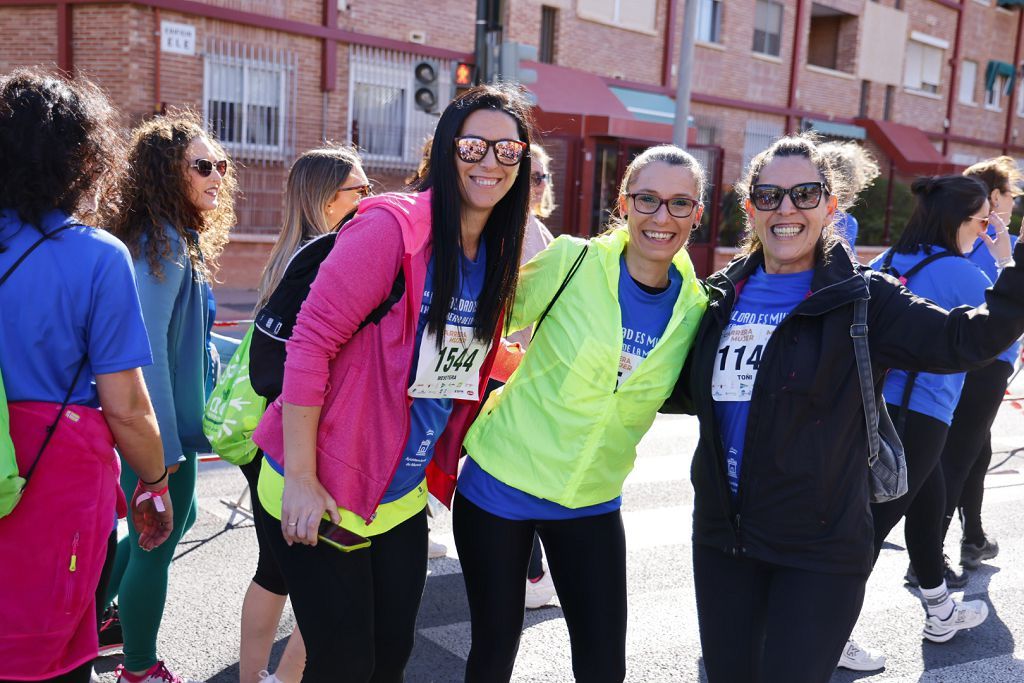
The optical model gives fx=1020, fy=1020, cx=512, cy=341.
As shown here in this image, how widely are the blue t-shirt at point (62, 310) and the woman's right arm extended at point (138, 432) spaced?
0.05 metres

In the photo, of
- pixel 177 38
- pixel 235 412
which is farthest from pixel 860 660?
pixel 177 38

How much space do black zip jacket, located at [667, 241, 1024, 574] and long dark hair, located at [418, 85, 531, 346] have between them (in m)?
0.74

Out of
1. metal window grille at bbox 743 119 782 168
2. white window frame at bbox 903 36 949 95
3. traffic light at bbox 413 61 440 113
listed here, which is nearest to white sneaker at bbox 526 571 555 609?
traffic light at bbox 413 61 440 113

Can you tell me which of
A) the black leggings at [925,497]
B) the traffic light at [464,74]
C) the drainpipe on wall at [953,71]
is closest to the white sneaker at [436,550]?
the black leggings at [925,497]

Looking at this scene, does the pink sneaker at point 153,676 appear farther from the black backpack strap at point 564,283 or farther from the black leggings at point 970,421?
the black leggings at point 970,421

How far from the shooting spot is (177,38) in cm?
1634

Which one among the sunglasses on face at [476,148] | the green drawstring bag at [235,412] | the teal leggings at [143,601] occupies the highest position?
the sunglasses on face at [476,148]

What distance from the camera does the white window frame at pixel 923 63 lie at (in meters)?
31.3

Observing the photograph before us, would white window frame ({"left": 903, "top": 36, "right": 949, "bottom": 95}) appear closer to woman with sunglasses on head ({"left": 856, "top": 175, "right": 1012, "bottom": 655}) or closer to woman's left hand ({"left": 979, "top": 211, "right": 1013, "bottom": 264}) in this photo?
woman's left hand ({"left": 979, "top": 211, "right": 1013, "bottom": 264})

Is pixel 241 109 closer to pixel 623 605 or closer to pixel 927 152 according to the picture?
pixel 623 605

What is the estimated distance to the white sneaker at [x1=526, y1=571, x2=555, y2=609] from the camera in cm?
483

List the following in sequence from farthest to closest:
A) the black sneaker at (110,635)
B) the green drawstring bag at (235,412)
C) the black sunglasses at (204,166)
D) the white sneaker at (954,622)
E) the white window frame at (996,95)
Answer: the white window frame at (996,95) < the white sneaker at (954,622) < the black sneaker at (110,635) < the black sunglasses at (204,166) < the green drawstring bag at (235,412)

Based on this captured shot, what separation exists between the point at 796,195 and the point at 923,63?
32500mm

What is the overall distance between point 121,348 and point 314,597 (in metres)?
0.77
